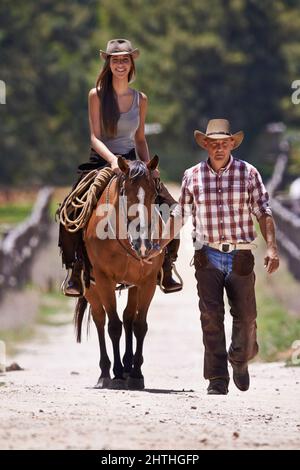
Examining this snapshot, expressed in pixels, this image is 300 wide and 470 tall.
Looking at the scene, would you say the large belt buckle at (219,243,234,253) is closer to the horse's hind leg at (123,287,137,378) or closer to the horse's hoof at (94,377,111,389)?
the horse's hind leg at (123,287,137,378)

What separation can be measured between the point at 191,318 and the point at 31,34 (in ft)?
157

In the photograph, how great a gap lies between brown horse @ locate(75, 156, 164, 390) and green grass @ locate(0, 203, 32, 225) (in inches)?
1356

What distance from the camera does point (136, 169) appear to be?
520 inches

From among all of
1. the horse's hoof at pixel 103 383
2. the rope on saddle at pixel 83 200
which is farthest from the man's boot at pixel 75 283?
the horse's hoof at pixel 103 383

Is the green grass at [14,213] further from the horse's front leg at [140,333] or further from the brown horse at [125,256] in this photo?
the horse's front leg at [140,333]

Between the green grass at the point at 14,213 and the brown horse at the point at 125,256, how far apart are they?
113ft

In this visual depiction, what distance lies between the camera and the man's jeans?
12688 mm

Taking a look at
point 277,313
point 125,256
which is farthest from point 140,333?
point 277,313

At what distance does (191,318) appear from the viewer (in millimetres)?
24109

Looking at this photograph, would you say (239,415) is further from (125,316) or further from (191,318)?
(191,318)

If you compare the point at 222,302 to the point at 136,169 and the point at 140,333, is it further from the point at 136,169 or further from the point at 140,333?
the point at 140,333

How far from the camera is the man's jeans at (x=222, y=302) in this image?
12688 mm
